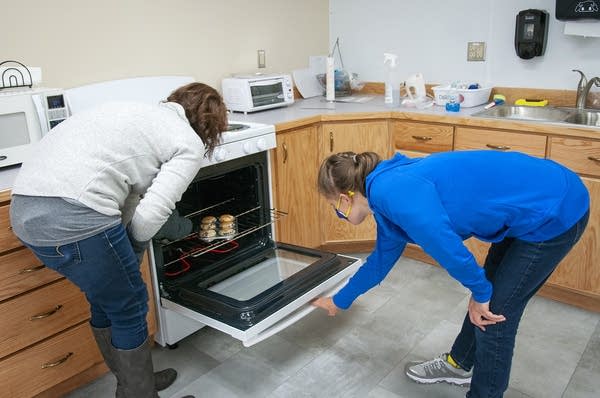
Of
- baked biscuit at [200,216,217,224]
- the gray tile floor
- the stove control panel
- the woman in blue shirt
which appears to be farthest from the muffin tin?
the woman in blue shirt

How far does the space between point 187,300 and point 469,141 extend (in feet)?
4.81

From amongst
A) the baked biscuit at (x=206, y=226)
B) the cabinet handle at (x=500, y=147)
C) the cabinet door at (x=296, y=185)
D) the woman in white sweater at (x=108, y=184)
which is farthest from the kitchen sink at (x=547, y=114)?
the woman in white sweater at (x=108, y=184)

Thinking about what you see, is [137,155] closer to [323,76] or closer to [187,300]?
[187,300]

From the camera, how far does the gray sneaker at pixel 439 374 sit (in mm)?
1946

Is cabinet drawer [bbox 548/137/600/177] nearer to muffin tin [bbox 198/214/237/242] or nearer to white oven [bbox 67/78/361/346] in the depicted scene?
white oven [bbox 67/78/361/346]

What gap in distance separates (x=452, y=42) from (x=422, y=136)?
0.73 m

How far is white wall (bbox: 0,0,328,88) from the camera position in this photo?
85.4 inches

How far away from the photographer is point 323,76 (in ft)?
11.1

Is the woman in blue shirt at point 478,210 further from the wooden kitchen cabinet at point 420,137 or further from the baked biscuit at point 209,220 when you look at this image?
the wooden kitchen cabinet at point 420,137

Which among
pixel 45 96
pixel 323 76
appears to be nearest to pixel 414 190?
pixel 45 96

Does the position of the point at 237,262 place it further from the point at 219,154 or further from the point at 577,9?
the point at 577,9

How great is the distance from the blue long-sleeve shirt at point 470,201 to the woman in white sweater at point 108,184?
54 centimetres

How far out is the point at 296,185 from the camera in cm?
267

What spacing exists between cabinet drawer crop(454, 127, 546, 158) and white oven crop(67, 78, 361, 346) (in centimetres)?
84
